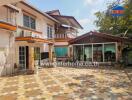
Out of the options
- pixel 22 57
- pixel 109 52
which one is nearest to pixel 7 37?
pixel 22 57

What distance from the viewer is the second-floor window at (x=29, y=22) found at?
61.1ft

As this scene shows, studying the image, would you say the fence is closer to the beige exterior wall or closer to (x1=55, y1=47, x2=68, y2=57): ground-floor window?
(x1=55, y1=47, x2=68, y2=57): ground-floor window

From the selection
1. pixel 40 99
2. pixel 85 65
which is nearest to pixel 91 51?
pixel 85 65

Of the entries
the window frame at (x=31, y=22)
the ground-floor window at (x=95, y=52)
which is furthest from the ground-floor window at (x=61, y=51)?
the window frame at (x=31, y=22)

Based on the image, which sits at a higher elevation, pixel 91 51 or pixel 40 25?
pixel 40 25

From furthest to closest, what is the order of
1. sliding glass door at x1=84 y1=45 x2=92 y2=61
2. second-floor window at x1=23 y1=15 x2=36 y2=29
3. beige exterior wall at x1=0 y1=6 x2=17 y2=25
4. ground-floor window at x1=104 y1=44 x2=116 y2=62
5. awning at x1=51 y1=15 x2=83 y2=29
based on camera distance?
awning at x1=51 y1=15 x2=83 y2=29 → sliding glass door at x1=84 y1=45 x2=92 y2=61 → ground-floor window at x1=104 y1=44 x2=116 y2=62 → second-floor window at x1=23 y1=15 x2=36 y2=29 → beige exterior wall at x1=0 y1=6 x2=17 y2=25

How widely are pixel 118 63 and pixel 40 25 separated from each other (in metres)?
9.14

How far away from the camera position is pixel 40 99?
8.12 meters

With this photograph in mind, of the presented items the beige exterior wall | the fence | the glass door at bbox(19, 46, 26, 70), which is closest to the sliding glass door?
the fence

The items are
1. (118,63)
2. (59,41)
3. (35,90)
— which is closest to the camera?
(35,90)

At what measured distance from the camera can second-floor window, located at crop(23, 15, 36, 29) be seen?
1862cm

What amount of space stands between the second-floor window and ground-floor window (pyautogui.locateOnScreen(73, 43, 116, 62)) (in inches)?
233

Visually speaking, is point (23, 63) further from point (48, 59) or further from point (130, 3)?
point (130, 3)

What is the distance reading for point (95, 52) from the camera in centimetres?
2244
